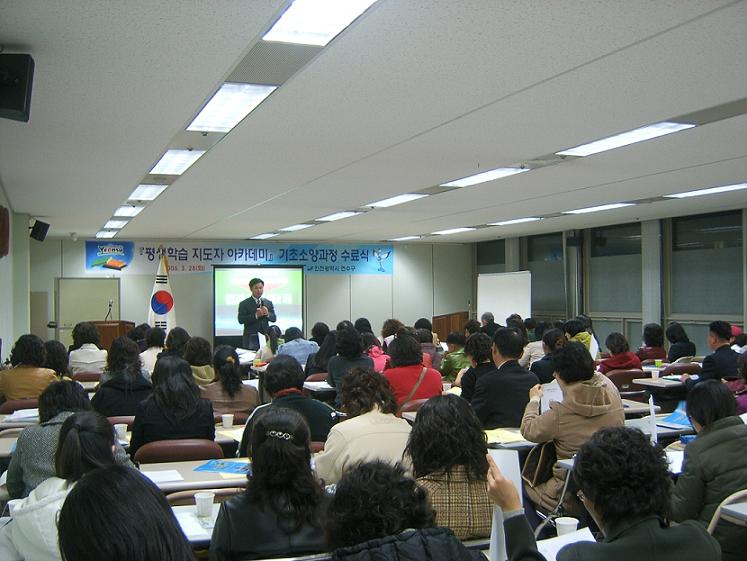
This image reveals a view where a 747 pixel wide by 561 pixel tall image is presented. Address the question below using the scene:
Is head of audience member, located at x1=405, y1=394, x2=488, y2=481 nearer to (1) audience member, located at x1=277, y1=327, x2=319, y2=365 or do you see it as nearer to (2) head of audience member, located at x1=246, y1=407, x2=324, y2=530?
(2) head of audience member, located at x1=246, y1=407, x2=324, y2=530

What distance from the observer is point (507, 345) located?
5.13 meters

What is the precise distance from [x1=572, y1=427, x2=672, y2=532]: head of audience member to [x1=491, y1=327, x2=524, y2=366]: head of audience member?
2.86 meters

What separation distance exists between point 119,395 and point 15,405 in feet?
2.76

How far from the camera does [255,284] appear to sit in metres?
11.2

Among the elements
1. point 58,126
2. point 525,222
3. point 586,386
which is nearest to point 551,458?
point 586,386

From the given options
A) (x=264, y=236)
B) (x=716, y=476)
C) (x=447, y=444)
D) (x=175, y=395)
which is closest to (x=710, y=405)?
(x=716, y=476)

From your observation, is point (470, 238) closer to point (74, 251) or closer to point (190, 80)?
point (74, 251)

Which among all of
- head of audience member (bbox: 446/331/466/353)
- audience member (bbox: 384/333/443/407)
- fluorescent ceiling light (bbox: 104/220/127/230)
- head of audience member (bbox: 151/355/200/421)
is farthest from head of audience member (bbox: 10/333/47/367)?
fluorescent ceiling light (bbox: 104/220/127/230)

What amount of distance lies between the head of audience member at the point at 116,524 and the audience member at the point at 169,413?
10.3ft

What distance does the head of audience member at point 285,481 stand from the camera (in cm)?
238

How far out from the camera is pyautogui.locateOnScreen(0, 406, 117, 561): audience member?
7.83 feet

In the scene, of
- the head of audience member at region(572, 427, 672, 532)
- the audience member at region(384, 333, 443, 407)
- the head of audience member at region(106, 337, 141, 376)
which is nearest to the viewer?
the head of audience member at region(572, 427, 672, 532)

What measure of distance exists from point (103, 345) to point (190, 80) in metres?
9.90

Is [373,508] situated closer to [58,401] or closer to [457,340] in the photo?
[58,401]
